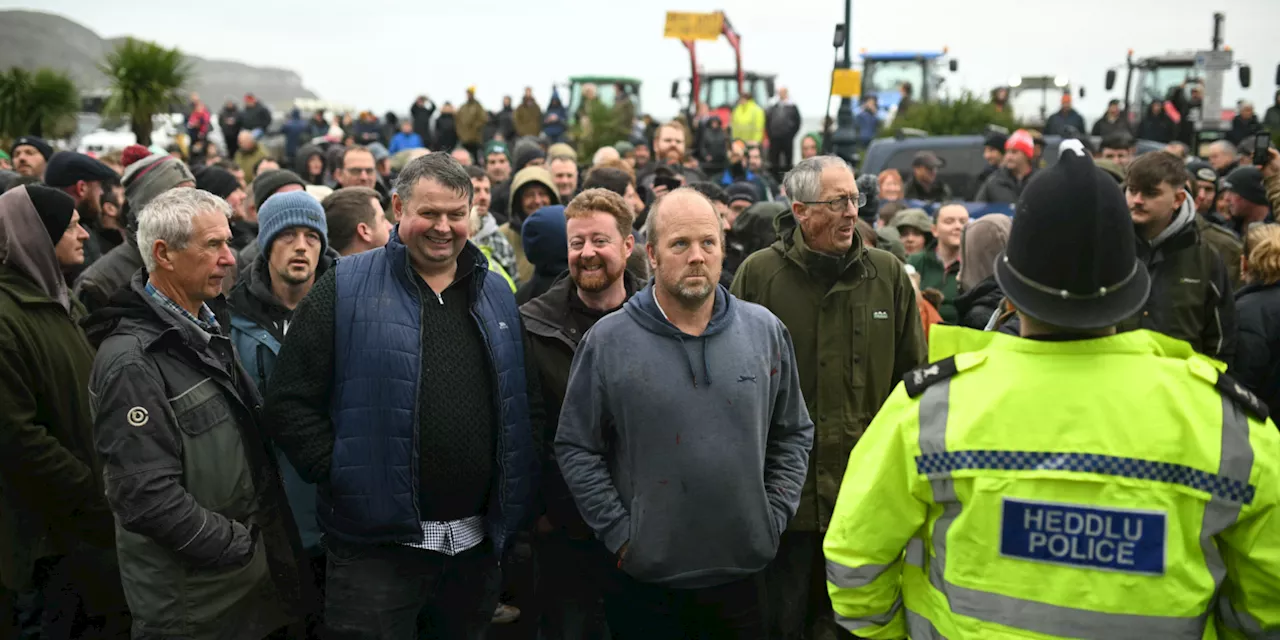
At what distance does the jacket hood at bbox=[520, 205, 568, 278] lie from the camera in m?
4.72

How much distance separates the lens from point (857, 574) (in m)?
2.31

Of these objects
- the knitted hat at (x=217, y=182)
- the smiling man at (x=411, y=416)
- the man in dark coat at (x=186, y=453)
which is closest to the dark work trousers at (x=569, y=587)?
the smiling man at (x=411, y=416)

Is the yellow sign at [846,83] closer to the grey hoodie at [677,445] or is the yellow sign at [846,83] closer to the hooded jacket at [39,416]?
the grey hoodie at [677,445]

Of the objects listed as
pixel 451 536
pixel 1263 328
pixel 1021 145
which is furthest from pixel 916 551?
pixel 1021 145

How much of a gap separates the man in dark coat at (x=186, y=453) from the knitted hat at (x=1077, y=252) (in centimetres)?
237

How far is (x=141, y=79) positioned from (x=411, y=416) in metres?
19.9

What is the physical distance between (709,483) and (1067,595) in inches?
52.3

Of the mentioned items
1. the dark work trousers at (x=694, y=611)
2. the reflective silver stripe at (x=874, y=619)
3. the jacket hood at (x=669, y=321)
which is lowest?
the dark work trousers at (x=694, y=611)

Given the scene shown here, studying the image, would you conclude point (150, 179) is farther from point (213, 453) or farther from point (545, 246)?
point (213, 453)

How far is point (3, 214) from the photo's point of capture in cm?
405

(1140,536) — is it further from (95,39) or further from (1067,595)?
(95,39)

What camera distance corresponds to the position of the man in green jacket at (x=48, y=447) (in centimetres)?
377

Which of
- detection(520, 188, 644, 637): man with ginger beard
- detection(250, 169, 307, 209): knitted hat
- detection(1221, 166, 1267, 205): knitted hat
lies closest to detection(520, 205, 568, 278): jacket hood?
detection(520, 188, 644, 637): man with ginger beard

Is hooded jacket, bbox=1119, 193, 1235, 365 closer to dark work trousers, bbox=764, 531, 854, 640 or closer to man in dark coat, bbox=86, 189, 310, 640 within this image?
dark work trousers, bbox=764, 531, 854, 640
